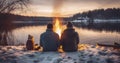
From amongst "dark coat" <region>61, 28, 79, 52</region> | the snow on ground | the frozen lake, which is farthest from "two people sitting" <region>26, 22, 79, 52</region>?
the frozen lake

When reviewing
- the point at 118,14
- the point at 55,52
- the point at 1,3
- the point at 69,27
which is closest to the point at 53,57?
the point at 55,52

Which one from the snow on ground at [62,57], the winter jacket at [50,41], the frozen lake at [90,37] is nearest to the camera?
the snow on ground at [62,57]

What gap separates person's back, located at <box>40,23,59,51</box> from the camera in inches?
525

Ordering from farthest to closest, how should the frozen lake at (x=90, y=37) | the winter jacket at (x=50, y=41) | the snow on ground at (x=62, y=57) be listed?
the frozen lake at (x=90, y=37), the winter jacket at (x=50, y=41), the snow on ground at (x=62, y=57)

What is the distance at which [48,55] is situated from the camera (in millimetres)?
12141

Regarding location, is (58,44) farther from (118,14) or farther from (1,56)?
(118,14)

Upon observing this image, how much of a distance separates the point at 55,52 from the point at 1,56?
2542 mm

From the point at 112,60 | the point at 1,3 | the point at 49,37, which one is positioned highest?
the point at 1,3

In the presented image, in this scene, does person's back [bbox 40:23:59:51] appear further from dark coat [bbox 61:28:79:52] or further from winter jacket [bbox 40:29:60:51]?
dark coat [bbox 61:28:79:52]

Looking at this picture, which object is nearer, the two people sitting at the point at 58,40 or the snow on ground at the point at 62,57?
the snow on ground at the point at 62,57

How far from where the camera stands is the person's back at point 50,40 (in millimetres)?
13344

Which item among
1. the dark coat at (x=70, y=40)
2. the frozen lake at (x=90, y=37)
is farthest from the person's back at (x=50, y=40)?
the frozen lake at (x=90, y=37)

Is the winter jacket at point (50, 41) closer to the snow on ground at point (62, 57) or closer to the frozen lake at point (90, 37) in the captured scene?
the snow on ground at point (62, 57)

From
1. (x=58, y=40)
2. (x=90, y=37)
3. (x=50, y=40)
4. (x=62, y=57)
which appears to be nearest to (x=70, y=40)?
(x=58, y=40)
